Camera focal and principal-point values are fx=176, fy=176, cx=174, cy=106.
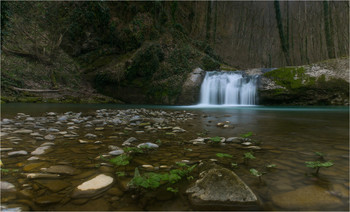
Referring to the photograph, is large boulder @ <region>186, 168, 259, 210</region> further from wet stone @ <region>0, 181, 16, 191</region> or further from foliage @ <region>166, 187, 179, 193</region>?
wet stone @ <region>0, 181, 16, 191</region>

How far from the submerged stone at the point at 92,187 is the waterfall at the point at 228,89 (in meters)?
12.0

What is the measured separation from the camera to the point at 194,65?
14820mm

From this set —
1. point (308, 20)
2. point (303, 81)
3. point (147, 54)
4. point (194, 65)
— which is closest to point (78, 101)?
point (147, 54)

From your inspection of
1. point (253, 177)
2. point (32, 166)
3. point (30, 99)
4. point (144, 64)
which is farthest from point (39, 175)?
point (144, 64)

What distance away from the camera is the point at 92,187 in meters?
1.07

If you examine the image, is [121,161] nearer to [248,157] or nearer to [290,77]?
[248,157]

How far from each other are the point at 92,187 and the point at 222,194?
77 centimetres

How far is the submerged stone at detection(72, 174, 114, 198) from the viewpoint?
3.33ft

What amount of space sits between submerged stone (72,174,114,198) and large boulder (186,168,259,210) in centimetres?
52

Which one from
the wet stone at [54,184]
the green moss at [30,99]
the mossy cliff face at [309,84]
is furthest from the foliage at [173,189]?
the green moss at [30,99]

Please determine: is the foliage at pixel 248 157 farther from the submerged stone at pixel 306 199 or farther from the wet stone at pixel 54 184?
the wet stone at pixel 54 184

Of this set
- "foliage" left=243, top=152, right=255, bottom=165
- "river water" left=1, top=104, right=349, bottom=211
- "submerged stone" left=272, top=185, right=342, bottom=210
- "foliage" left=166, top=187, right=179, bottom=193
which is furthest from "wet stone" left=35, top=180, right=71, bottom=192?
"foliage" left=243, top=152, right=255, bottom=165

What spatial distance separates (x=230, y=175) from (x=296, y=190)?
0.42 metres

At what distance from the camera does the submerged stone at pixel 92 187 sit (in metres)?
1.02
